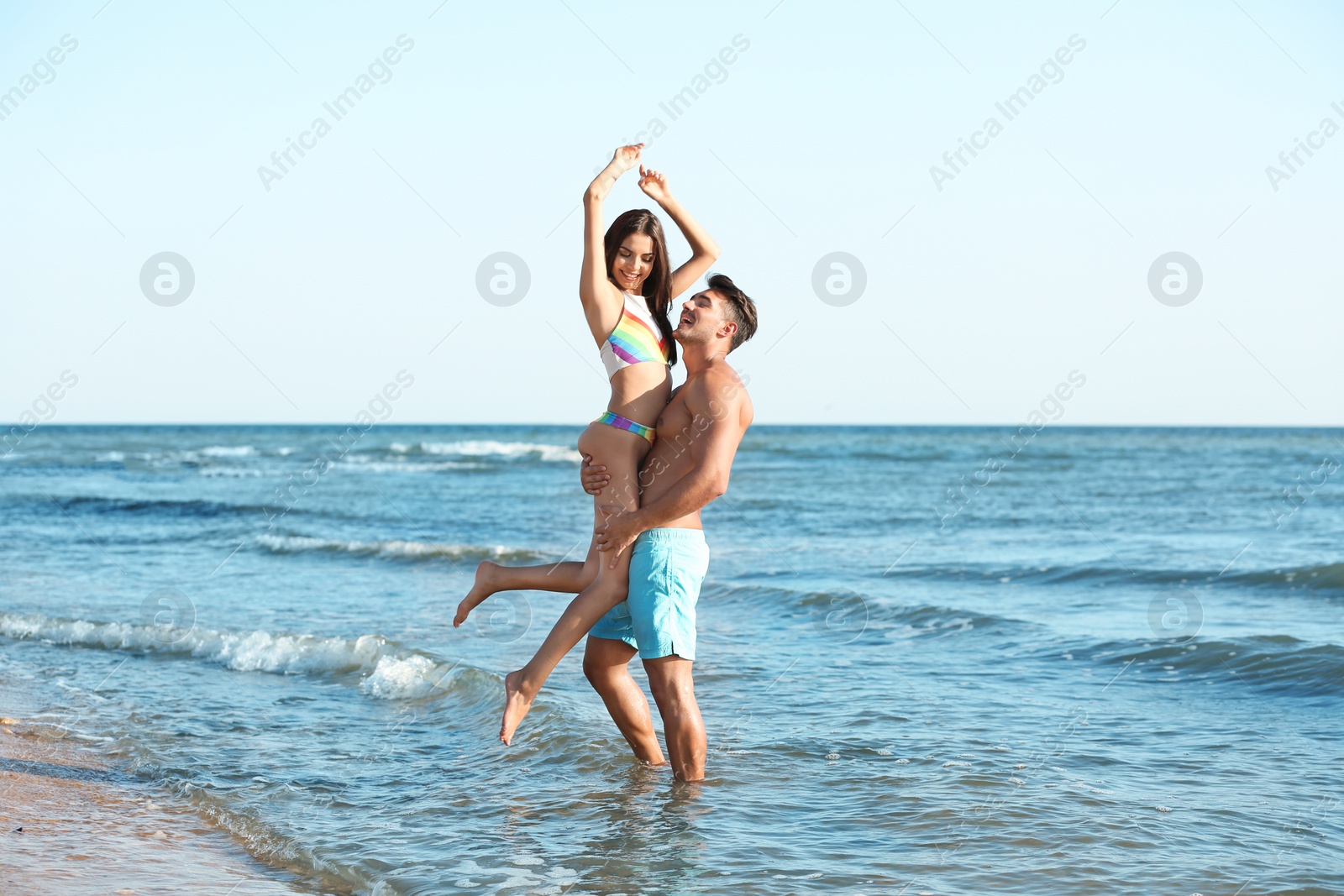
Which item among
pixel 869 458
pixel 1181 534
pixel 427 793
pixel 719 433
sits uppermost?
pixel 869 458

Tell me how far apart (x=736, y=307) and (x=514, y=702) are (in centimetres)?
184

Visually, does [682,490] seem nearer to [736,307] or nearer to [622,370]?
[622,370]

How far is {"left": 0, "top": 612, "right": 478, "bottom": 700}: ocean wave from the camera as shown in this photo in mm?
6945

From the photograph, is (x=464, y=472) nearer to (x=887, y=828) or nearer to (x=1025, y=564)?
(x=1025, y=564)

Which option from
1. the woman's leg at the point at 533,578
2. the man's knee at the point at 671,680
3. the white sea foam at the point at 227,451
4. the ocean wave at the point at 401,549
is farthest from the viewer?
the white sea foam at the point at 227,451

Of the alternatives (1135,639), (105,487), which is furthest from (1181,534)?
(105,487)

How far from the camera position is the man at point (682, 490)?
425 cm

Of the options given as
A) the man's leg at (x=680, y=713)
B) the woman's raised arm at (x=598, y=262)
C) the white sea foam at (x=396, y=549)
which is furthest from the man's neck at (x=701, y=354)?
the white sea foam at (x=396, y=549)

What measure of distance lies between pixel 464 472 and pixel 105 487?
381 inches

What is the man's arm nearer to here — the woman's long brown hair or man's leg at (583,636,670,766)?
the woman's long brown hair

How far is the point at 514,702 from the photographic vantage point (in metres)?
4.43

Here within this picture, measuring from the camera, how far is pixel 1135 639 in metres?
8.13

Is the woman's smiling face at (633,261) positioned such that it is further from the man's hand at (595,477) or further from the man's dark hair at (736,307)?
the man's hand at (595,477)

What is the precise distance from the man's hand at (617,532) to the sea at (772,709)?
3.53 feet
